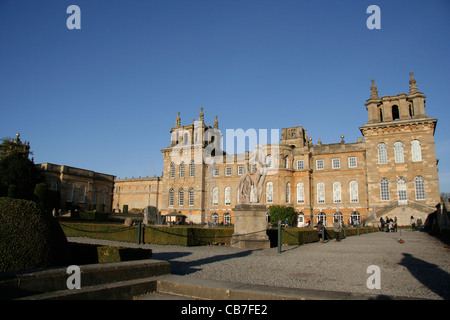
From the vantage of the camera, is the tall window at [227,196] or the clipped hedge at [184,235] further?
the tall window at [227,196]

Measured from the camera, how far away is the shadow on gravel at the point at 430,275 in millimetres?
6459

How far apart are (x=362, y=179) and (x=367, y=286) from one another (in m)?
40.5

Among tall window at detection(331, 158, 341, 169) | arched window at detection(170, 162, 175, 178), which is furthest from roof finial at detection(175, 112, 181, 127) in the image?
tall window at detection(331, 158, 341, 169)

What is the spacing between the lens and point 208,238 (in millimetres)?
16609

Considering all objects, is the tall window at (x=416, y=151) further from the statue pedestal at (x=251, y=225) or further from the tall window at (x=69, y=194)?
the tall window at (x=69, y=194)

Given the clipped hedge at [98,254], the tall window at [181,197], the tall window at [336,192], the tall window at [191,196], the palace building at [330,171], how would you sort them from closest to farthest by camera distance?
the clipped hedge at [98,254]
the palace building at [330,171]
the tall window at [336,192]
the tall window at [191,196]
the tall window at [181,197]

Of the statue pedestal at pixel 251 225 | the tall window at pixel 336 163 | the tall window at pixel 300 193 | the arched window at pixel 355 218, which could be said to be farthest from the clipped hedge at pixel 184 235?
the tall window at pixel 336 163

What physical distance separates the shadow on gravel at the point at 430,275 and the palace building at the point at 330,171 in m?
27.2

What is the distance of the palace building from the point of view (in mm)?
39531

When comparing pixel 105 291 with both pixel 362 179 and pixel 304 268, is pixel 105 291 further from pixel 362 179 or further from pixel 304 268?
pixel 362 179

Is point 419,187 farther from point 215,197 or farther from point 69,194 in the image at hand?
point 69,194

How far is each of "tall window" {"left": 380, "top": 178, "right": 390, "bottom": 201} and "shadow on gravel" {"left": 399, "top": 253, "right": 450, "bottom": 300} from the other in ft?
108

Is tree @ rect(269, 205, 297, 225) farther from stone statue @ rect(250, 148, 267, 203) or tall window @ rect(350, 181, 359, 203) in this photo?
stone statue @ rect(250, 148, 267, 203)
